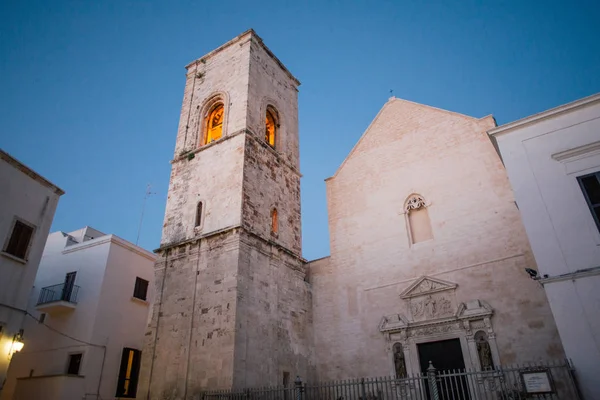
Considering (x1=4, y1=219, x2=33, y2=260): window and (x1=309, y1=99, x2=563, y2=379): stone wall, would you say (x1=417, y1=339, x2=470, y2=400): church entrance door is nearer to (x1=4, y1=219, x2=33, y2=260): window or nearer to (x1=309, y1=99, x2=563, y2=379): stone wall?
(x1=309, y1=99, x2=563, y2=379): stone wall

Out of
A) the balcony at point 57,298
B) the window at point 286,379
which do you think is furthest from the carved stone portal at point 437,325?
the balcony at point 57,298

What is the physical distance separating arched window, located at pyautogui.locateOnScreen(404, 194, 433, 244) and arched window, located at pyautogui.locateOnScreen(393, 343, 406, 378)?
3.21 meters

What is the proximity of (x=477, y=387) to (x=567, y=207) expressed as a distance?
4688 millimetres

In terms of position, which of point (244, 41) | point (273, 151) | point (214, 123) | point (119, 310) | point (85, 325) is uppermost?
point (244, 41)

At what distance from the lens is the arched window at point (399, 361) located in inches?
478

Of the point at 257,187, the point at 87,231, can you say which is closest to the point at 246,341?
the point at 257,187

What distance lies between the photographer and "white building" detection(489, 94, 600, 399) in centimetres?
791

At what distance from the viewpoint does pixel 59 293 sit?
16188 mm

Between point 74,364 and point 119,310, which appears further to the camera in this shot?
point 119,310

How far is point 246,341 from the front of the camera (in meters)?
11.7

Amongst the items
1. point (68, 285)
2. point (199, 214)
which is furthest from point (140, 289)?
point (199, 214)

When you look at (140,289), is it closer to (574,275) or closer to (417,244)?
(417,244)

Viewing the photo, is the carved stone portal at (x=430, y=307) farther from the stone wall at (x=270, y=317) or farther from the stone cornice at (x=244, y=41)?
the stone cornice at (x=244, y=41)

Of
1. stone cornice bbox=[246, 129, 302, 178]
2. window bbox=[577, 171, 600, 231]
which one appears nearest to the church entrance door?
window bbox=[577, 171, 600, 231]
